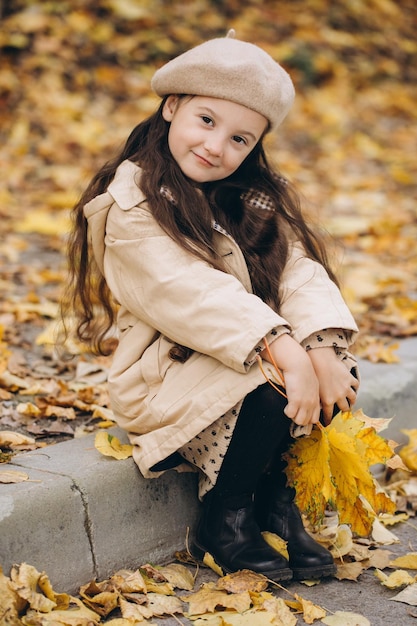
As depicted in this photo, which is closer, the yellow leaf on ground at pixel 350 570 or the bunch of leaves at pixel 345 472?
the bunch of leaves at pixel 345 472

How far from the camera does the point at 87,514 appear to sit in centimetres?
212

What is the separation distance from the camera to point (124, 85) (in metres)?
8.01

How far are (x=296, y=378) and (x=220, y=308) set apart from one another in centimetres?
26

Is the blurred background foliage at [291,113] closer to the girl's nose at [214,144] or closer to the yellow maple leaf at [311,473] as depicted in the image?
the yellow maple leaf at [311,473]

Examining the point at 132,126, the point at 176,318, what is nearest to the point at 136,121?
the point at 132,126

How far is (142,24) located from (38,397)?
21.7 feet

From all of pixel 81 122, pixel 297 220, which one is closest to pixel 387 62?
pixel 81 122

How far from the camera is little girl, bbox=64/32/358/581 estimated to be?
2094mm

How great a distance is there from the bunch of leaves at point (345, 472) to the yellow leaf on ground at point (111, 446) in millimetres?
497

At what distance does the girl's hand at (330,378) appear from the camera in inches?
85.9

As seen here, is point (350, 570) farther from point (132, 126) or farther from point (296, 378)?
point (132, 126)

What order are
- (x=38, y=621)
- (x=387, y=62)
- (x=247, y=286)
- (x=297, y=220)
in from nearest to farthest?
(x=38, y=621), (x=247, y=286), (x=297, y=220), (x=387, y=62)

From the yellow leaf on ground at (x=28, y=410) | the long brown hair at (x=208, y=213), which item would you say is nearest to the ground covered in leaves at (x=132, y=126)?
the yellow leaf on ground at (x=28, y=410)

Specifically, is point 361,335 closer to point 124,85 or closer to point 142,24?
point 124,85
